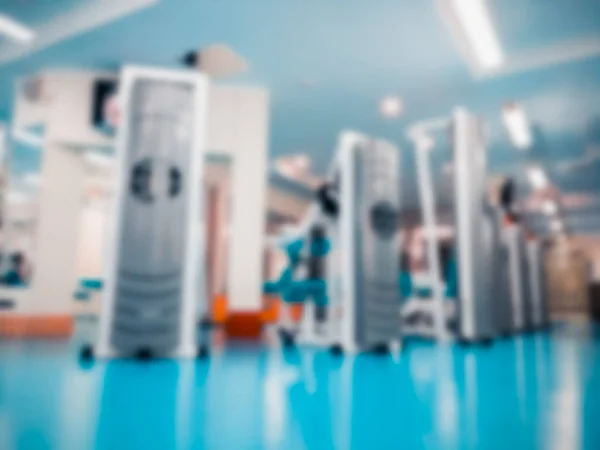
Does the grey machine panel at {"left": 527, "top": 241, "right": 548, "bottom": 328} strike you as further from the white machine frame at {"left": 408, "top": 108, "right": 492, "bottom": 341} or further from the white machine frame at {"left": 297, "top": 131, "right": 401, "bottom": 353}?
the white machine frame at {"left": 297, "top": 131, "right": 401, "bottom": 353}

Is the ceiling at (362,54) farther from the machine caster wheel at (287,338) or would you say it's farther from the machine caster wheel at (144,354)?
the machine caster wheel at (144,354)

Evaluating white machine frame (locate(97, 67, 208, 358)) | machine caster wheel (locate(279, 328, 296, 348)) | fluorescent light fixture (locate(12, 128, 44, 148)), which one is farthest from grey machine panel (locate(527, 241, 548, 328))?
fluorescent light fixture (locate(12, 128, 44, 148))

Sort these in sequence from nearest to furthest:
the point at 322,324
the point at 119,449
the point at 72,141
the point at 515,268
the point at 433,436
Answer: the point at 119,449
the point at 433,436
the point at 322,324
the point at 72,141
the point at 515,268

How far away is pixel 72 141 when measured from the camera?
222 inches

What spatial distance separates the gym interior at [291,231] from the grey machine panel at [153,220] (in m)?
0.01

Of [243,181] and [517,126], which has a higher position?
[517,126]

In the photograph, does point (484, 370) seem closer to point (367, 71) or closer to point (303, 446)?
point (303, 446)

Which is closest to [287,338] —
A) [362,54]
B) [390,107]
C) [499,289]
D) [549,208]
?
[499,289]

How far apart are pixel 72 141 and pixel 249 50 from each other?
8.20ft

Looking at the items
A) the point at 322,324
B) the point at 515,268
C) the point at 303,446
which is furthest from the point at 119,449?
the point at 515,268

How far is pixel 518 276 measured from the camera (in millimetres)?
7312

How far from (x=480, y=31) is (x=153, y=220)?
4209 millimetres

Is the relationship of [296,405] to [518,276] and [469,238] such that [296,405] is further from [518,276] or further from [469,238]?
[518,276]

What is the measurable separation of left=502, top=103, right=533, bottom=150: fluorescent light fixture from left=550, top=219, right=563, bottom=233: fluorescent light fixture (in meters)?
9.44
